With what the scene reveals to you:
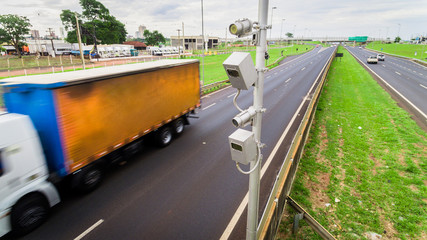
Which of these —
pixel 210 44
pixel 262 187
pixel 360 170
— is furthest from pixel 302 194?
pixel 210 44

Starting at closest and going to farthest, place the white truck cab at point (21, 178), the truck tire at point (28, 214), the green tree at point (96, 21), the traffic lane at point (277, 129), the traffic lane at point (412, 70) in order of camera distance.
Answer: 1. the white truck cab at point (21, 178)
2. the truck tire at point (28, 214)
3. the traffic lane at point (277, 129)
4. the traffic lane at point (412, 70)
5. the green tree at point (96, 21)

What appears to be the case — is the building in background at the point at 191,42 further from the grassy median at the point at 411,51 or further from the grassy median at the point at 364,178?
the grassy median at the point at 364,178

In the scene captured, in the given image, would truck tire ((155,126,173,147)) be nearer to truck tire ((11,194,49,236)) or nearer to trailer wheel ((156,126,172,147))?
trailer wheel ((156,126,172,147))

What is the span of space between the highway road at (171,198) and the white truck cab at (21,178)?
1.55ft

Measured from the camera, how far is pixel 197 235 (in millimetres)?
5793

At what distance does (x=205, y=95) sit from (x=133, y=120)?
13382 millimetres

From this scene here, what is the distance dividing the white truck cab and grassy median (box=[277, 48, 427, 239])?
6.23m

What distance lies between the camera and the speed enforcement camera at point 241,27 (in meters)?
3.01

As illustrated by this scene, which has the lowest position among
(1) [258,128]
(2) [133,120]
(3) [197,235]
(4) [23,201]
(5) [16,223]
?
(3) [197,235]

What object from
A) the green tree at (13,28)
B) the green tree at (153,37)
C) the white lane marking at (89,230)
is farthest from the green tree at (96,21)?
the white lane marking at (89,230)

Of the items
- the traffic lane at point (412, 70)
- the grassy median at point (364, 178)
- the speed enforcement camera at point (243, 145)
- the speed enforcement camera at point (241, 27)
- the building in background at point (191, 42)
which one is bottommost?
the grassy median at point (364, 178)

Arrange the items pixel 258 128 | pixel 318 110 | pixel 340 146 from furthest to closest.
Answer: pixel 318 110
pixel 340 146
pixel 258 128

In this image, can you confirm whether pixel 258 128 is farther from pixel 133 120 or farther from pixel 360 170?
pixel 360 170

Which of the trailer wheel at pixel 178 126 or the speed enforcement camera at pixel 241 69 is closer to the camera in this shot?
the speed enforcement camera at pixel 241 69
